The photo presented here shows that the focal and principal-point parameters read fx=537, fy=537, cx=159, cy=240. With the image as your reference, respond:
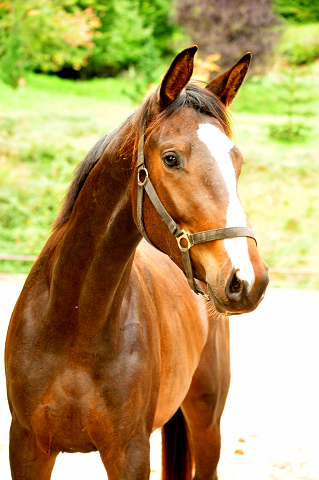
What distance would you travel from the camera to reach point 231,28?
21.1 meters

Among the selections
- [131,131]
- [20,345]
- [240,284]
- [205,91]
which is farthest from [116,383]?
[205,91]

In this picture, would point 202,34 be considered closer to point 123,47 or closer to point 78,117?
point 123,47

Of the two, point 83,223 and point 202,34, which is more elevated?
point 83,223

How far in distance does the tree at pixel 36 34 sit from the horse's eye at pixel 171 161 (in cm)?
1839

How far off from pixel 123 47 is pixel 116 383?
2248 cm

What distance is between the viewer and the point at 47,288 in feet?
7.52

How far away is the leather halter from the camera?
5.35 ft

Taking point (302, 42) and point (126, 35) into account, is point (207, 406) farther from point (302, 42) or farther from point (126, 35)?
point (302, 42)

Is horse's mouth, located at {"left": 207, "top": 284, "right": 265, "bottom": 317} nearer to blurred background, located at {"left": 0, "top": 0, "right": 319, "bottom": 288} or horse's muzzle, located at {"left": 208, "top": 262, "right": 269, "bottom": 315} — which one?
horse's muzzle, located at {"left": 208, "top": 262, "right": 269, "bottom": 315}

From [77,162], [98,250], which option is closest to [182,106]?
[98,250]

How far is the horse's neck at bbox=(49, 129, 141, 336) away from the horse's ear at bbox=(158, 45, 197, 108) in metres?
0.30

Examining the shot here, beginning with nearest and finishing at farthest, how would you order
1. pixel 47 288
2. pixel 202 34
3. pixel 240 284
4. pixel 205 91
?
1. pixel 240 284
2. pixel 205 91
3. pixel 47 288
4. pixel 202 34

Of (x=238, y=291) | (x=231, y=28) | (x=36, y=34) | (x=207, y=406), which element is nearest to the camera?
(x=238, y=291)

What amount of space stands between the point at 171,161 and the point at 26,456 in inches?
53.6
